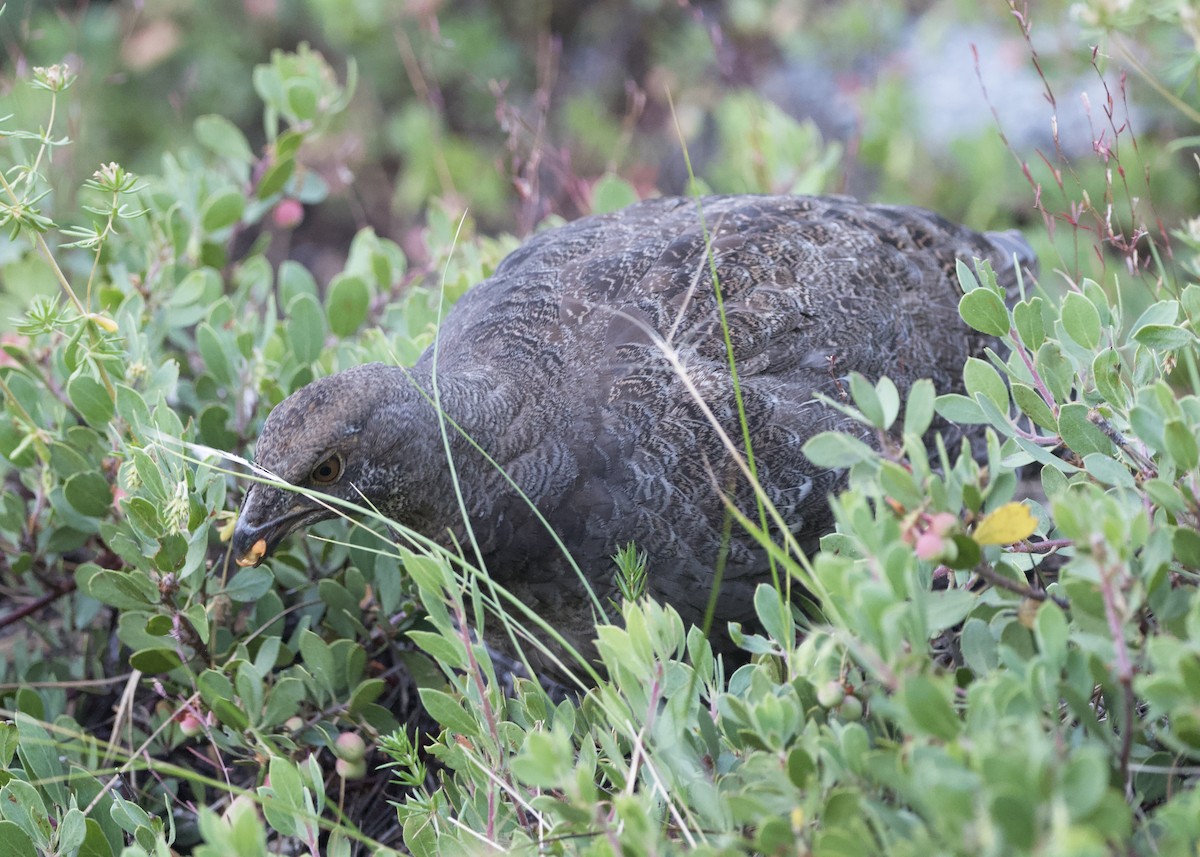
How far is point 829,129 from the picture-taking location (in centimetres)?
661

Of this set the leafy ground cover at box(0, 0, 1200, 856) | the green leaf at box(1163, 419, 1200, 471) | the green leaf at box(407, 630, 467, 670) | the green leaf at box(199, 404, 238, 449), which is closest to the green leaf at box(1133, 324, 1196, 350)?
the leafy ground cover at box(0, 0, 1200, 856)

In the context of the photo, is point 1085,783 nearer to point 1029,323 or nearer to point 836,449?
point 836,449

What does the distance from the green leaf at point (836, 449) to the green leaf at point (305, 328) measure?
2.08m

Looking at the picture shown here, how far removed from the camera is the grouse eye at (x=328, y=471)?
9.21ft

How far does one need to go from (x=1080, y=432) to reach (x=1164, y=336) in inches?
10.2

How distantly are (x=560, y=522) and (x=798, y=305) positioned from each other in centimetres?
94

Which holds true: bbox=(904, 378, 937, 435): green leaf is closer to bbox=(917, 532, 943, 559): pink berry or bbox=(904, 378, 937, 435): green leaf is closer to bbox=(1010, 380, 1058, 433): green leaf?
bbox=(917, 532, 943, 559): pink berry

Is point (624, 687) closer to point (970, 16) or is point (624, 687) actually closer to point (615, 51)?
point (970, 16)

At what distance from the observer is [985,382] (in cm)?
245

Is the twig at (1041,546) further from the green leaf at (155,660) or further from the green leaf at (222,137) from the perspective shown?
the green leaf at (222,137)

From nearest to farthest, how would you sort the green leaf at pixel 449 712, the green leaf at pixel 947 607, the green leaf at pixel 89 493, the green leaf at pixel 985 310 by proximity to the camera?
the green leaf at pixel 947 607
the green leaf at pixel 449 712
the green leaf at pixel 985 310
the green leaf at pixel 89 493

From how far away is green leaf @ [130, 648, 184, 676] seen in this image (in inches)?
117

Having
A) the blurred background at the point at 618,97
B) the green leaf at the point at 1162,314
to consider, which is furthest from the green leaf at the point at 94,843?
the blurred background at the point at 618,97

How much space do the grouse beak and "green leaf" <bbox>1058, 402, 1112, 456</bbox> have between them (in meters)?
1.76
